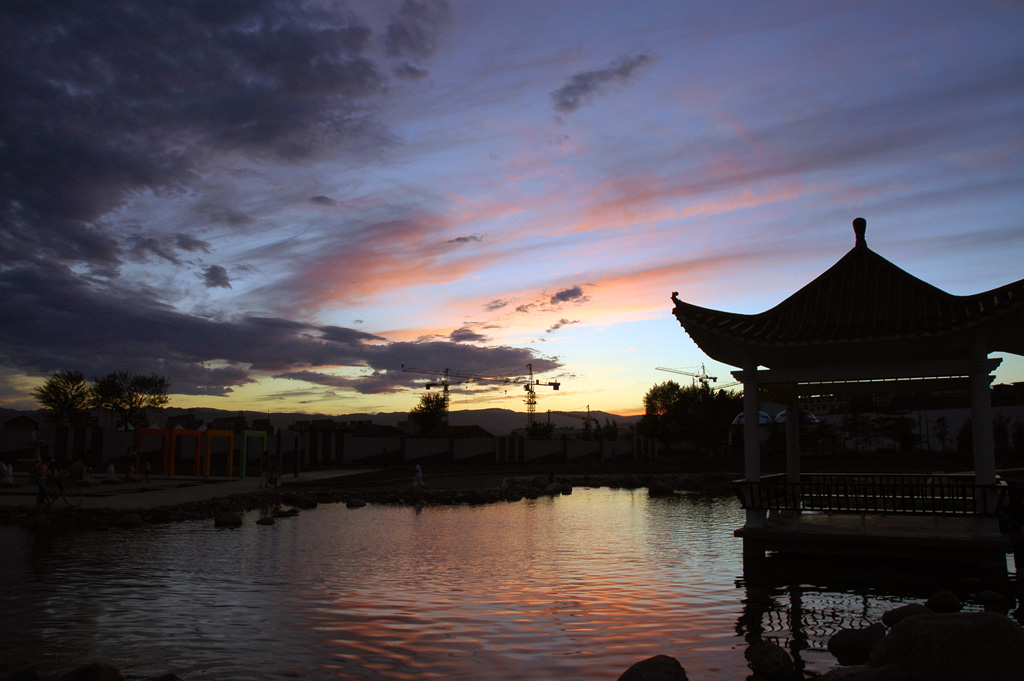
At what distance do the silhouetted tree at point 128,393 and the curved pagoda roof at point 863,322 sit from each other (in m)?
73.1

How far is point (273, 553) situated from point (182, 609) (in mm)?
5860

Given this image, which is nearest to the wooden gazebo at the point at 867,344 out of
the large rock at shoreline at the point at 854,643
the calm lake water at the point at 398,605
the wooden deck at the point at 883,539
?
the wooden deck at the point at 883,539

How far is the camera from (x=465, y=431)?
109 m

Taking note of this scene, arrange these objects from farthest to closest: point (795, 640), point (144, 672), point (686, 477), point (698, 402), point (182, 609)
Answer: point (698, 402) → point (686, 477) → point (182, 609) → point (795, 640) → point (144, 672)

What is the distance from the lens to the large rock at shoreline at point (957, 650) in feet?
21.5

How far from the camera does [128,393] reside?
7625 centimetres

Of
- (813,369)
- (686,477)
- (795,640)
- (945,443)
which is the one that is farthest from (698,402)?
(795,640)

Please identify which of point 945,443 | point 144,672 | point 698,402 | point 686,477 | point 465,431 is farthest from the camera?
point 465,431

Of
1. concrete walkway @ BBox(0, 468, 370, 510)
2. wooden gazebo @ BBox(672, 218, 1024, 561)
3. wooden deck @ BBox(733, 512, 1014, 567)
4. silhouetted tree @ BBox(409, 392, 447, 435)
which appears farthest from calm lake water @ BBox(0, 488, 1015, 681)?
silhouetted tree @ BBox(409, 392, 447, 435)

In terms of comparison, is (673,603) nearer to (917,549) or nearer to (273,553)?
(917,549)

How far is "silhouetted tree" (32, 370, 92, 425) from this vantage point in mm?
71688

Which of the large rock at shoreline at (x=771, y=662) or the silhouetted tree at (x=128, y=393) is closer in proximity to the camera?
the large rock at shoreline at (x=771, y=662)

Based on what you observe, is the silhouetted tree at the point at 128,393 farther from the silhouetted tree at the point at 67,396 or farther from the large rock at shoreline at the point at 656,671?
the large rock at shoreline at the point at 656,671

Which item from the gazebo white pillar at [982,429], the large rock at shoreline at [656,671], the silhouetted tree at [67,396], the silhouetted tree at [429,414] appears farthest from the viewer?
the silhouetted tree at [429,414]
